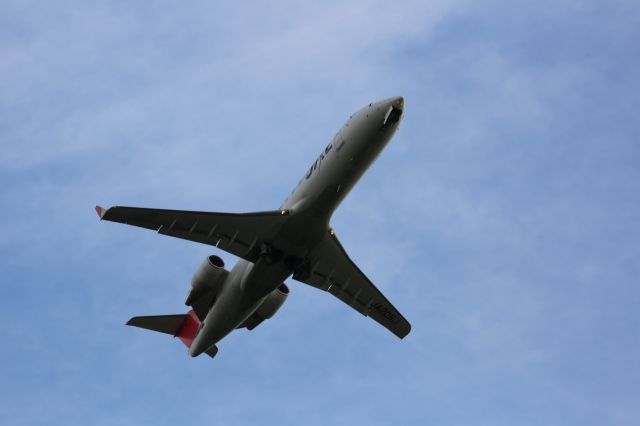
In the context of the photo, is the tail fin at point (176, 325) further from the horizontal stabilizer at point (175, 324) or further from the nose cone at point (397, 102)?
the nose cone at point (397, 102)

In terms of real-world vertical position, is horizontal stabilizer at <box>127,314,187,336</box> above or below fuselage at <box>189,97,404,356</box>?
below

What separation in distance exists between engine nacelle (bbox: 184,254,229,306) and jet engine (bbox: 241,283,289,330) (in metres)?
2.57

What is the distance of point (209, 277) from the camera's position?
130 feet

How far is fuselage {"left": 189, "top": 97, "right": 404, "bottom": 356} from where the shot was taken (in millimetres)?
34531

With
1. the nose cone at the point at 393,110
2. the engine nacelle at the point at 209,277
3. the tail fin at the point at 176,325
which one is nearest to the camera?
the nose cone at the point at 393,110

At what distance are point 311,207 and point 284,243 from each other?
2.19m

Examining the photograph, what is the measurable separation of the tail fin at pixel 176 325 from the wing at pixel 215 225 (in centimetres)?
710

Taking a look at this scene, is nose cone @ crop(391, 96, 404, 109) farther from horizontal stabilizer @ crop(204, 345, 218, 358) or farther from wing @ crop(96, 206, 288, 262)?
horizontal stabilizer @ crop(204, 345, 218, 358)

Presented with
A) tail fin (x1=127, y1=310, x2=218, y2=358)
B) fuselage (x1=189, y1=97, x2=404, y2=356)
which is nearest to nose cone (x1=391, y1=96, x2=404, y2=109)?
fuselage (x1=189, y1=97, x2=404, y2=356)

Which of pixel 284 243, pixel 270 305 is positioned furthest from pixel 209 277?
pixel 284 243

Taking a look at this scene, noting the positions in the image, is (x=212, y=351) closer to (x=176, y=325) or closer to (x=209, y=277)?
(x=176, y=325)

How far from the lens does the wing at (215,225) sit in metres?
36.2

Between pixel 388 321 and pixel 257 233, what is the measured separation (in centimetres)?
971

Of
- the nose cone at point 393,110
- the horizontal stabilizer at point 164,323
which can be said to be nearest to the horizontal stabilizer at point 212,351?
the horizontal stabilizer at point 164,323
